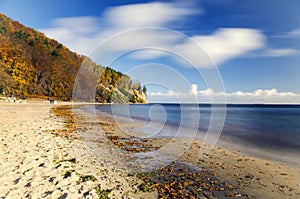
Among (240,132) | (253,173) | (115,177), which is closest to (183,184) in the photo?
(115,177)

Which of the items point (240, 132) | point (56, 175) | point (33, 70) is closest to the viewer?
point (56, 175)

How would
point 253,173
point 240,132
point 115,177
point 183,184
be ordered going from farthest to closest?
point 240,132 → point 253,173 → point 115,177 → point 183,184

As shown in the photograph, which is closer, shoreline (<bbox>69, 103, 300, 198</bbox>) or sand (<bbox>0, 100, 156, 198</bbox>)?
sand (<bbox>0, 100, 156, 198</bbox>)

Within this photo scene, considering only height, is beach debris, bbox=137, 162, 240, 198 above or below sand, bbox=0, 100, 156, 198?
below

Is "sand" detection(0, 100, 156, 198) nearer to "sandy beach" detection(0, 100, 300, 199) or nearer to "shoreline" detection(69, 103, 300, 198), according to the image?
"sandy beach" detection(0, 100, 300, 199)

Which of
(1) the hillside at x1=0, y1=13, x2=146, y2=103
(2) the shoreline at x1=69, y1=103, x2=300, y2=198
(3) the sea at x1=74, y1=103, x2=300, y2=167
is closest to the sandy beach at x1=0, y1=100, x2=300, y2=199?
(2) the shoreline at x1=69, y1=103, x2=300, y2=198

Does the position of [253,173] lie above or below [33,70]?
below

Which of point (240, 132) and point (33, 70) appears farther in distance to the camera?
point (33, 70)

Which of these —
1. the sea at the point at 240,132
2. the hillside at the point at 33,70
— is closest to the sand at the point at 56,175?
the sea at the point at 240,132

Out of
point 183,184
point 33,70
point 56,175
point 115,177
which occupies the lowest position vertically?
point 183,184

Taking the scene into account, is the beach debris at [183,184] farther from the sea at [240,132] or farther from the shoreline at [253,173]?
the sea at [240,132]

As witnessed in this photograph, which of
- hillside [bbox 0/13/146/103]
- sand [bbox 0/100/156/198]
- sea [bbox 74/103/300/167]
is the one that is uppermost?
hillside [bbox 0/13/146/103]

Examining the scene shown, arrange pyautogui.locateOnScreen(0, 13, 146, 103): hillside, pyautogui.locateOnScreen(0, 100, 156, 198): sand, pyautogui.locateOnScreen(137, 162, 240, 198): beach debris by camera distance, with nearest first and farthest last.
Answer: pyautogui.locateOnScreen(0, 100, 156, 198): sand → pyautogui.locateOnScreen(137, 162, 240, 198): beach debris → pyautogui.locateOnScreen(0, 13, 146, 103): hillside

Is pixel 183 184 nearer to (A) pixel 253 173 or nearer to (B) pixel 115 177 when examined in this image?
(B) pixel 115 177
